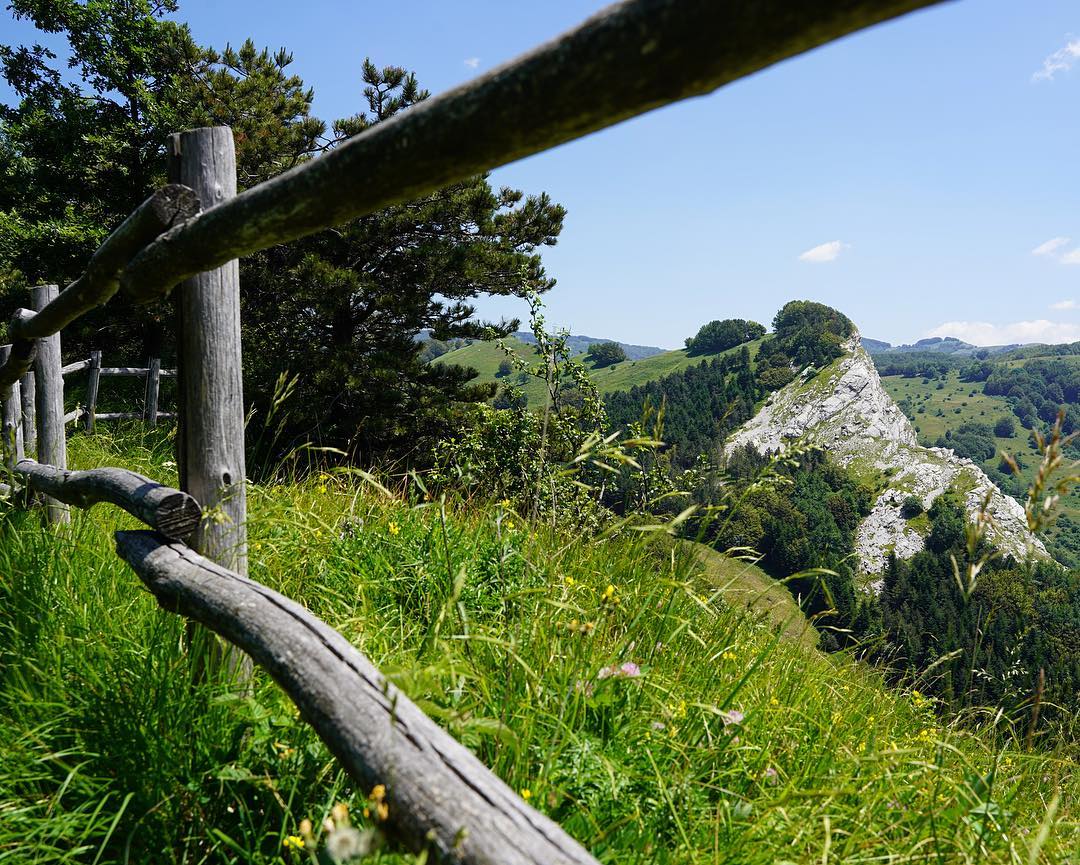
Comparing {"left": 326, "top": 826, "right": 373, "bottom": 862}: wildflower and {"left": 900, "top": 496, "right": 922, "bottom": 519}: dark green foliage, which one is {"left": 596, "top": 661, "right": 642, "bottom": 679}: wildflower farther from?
{"left": 900, "top": 496, "right": 922, "bottom": 519}: dark green foliage

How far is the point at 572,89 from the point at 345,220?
701mm

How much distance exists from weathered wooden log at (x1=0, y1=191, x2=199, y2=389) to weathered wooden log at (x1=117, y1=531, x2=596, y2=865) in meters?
1.14

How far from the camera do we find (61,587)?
8.95ft

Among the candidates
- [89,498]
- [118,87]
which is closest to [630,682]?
[89,498]

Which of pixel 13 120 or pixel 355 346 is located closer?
pixel 355 346

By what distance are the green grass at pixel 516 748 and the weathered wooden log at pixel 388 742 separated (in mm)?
96

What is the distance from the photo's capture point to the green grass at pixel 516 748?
1.74m

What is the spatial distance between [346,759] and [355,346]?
40.9 feet

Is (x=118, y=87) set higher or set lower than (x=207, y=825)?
higher

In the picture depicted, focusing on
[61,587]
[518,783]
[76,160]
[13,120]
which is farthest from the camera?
[13,120]

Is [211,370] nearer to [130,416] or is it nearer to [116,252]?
[116,252]

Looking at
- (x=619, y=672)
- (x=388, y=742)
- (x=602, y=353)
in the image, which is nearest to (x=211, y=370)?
(x=388, y=742)

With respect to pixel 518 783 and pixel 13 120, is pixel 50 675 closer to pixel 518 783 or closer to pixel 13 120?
pixel 518 783

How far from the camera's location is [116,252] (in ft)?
7.85
